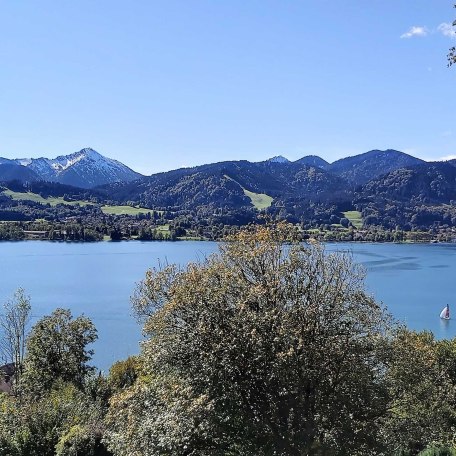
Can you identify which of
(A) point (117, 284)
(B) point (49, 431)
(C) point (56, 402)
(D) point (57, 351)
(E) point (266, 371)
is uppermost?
(E) point (266, 371)

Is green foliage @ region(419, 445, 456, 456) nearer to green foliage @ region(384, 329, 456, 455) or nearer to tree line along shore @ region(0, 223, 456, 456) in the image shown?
tree line along shore @ region(0, 223, 456, 456)

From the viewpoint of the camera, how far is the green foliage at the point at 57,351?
35188 mm

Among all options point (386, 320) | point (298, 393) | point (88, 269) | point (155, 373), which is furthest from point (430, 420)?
point (88, 269)

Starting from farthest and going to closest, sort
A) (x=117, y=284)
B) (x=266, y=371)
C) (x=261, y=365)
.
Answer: (x=117, y=284) < (x=266, y=371) < (x=261, y=365)

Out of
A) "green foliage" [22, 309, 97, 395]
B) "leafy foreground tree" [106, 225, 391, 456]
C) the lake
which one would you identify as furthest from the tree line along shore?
the lake

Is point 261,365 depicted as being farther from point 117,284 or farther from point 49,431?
point 117,284

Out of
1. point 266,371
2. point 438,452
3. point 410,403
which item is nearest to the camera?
point 266,371

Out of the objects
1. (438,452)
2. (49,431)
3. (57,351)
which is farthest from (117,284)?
(438,452)

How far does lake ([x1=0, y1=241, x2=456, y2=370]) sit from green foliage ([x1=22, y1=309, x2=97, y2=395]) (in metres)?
13.1

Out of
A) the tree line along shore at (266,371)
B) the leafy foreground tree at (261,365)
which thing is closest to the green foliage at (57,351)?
the tree line along shore at (266,371)

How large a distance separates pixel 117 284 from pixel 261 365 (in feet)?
319

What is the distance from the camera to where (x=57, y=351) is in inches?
1422

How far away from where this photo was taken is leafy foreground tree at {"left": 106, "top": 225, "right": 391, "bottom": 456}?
16.1m

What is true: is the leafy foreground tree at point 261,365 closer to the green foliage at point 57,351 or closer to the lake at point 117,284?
the green foliage at point 57,351
